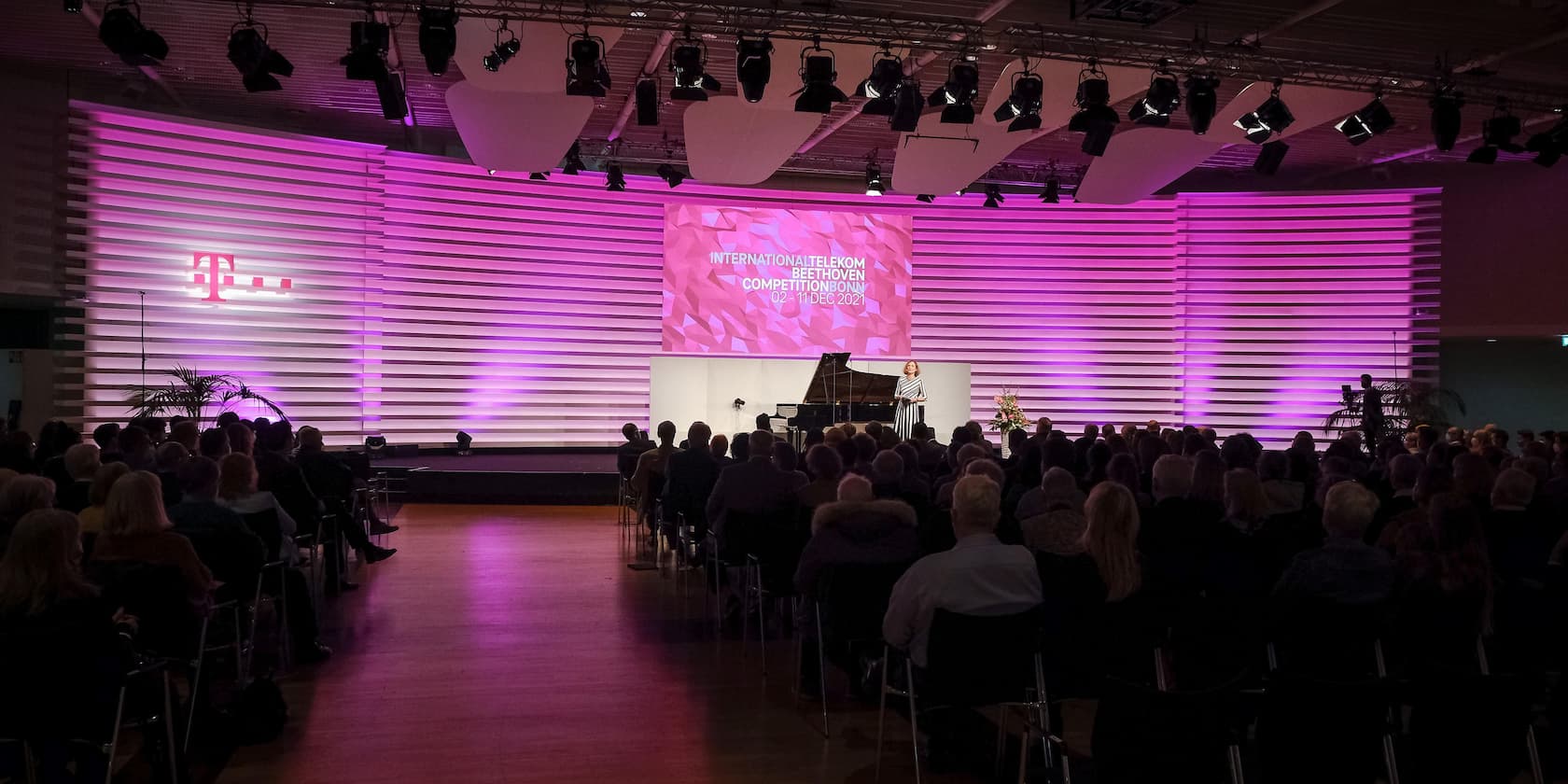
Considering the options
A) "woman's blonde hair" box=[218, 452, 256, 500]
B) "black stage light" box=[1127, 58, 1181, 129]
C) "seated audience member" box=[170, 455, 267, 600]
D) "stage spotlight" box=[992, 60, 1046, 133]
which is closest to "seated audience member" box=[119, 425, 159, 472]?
"woman's blonde hair" box=[218, 452, 256, 500]

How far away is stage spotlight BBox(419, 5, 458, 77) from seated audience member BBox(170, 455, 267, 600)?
419 cm

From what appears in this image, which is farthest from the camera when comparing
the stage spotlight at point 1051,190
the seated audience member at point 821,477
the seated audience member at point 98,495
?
the stage spotlight at point 1051,190

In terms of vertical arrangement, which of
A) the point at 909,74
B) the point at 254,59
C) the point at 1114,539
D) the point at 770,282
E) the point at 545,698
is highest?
the point at 909,74

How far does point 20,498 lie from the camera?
427 cm

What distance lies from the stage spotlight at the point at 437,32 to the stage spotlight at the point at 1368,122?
7981 millimetres

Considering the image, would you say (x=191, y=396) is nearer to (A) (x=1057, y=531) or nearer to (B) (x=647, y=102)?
(B) (x=647, y=102)

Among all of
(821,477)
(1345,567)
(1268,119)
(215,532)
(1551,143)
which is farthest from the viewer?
(1551,143)

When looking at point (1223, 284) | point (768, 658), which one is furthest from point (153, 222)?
point (1223, 284)

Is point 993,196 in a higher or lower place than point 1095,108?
higher

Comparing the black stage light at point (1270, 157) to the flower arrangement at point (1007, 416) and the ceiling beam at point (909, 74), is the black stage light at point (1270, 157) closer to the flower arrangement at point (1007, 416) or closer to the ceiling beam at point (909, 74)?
the ceiling beam at point (909, 74)

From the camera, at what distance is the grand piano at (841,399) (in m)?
12.9

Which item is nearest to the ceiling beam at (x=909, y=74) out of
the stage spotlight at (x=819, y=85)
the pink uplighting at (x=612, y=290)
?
the stage spotlight at (x=819, y=85)

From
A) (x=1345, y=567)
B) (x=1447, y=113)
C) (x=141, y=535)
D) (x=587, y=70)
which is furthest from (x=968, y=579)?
(x=1447, y=113)

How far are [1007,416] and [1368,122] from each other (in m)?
6.30
